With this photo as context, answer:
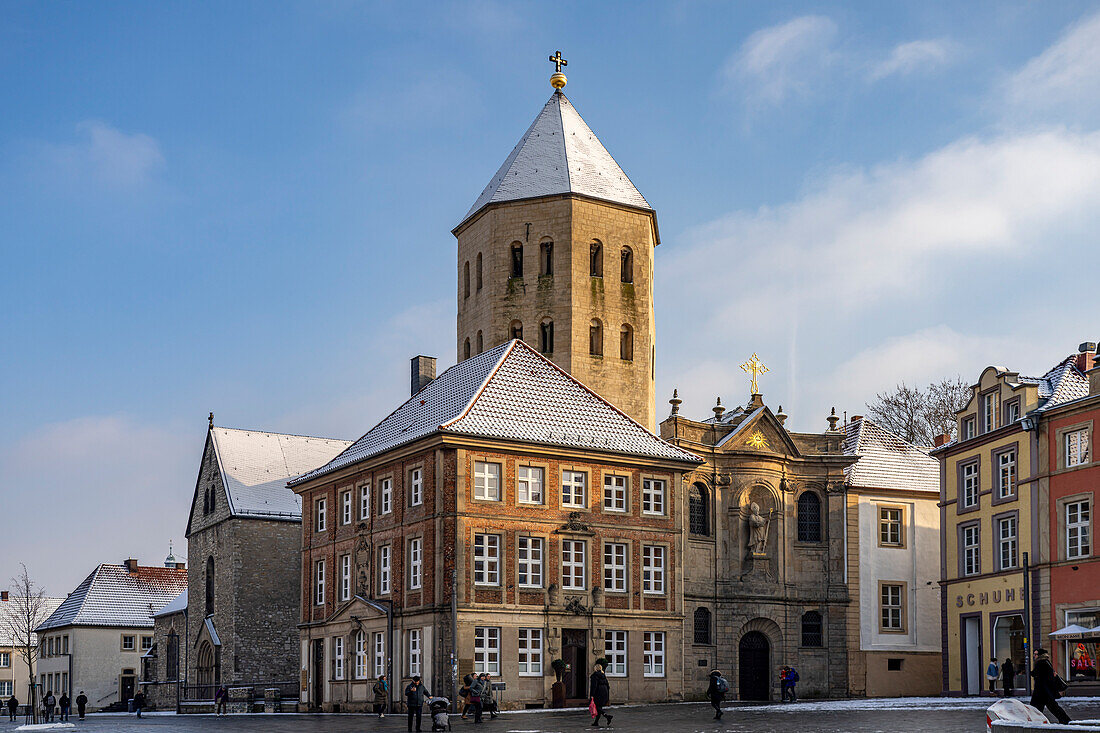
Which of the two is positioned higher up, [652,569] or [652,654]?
[652,569]

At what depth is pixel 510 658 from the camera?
4625 cm

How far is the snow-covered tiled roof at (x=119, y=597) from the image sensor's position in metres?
88.2

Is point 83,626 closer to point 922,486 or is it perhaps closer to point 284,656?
point 284,656

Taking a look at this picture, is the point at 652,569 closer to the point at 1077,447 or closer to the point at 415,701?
the point at 1077,447

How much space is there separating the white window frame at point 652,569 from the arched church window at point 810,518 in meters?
10.1

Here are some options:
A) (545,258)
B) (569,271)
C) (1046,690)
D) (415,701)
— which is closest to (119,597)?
(545,258)

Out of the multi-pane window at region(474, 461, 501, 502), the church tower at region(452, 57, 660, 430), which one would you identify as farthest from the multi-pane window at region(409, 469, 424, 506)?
the church tower at region(452, 57, 660, 430)

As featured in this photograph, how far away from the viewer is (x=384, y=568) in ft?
163

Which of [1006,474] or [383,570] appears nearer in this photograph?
[1006,474]

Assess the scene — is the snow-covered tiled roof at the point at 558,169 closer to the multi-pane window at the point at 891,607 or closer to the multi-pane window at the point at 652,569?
the multi-pane window at the point at 652,569

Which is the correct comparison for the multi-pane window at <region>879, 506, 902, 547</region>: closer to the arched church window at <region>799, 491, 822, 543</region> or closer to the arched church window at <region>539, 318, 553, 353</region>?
the arched church window at <region>799, 491, 822, 543</region>

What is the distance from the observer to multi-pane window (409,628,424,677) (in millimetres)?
46375

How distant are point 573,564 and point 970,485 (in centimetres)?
1519

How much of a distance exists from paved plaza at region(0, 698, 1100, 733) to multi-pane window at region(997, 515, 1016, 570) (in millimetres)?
7082
